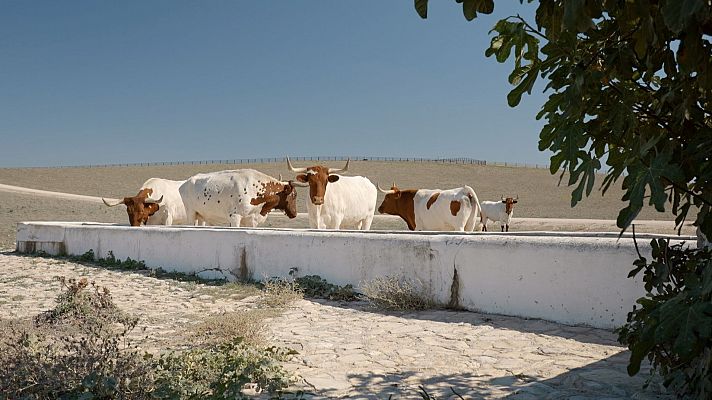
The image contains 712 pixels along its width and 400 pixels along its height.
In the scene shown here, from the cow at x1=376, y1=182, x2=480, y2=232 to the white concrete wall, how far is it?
19.6ft

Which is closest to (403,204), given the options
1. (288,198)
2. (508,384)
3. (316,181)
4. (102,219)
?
(288,198)

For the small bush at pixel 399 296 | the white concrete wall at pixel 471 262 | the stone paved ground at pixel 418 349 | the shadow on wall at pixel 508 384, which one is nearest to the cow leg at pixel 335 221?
the white concrete wall at pixel 471 262

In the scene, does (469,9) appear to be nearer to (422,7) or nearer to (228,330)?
(422,7)

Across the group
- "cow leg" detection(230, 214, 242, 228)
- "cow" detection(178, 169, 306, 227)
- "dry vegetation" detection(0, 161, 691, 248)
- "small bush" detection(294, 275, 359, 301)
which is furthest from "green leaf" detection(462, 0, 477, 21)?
"dry vegetation" detection(0, 161, 691, 248)

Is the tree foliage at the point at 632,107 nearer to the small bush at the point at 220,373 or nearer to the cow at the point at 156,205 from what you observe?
the small bush at the point at 220,373

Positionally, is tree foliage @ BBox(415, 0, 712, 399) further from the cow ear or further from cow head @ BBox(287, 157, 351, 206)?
the cow ear

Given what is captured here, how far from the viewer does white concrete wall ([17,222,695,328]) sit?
5.53 meters

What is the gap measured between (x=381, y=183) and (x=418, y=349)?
53860 millimetres

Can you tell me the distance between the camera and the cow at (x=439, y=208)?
44.9ft

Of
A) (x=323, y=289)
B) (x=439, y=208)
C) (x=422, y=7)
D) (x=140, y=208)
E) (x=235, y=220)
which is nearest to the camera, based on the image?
(x=422, y=7)

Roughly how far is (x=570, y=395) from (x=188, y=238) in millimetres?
8059

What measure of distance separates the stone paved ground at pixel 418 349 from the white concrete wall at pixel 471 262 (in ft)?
0.85

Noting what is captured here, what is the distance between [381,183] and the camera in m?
58.7

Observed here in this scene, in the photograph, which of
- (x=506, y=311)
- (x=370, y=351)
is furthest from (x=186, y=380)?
(x=506, y=311)
